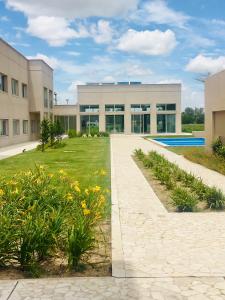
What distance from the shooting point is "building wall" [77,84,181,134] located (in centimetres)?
5328

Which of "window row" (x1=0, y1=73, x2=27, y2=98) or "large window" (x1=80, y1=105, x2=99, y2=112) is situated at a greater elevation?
"window row" (x1=0, y1=73, x2=27, y2=98)

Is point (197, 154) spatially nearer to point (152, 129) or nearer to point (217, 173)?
point (217, 173)

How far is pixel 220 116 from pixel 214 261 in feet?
49.3

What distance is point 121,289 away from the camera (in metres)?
4.72

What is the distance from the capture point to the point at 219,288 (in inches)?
186

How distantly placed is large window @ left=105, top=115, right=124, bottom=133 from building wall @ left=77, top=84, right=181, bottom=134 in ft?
2.22

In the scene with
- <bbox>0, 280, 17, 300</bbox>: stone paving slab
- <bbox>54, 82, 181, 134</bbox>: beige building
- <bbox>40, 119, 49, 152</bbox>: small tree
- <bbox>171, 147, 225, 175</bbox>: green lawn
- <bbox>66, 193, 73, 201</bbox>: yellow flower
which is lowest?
<bbox>0, 280, 17, 300</bbox>: stone paving slab

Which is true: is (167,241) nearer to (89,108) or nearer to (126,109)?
(126,109)

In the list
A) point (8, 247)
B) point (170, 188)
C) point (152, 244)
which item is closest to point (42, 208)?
point (8, 247)

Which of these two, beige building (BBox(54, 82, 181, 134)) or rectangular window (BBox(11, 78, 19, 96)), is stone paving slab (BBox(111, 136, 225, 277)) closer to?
rectangular window (BBox(11, 78, 19, 96))

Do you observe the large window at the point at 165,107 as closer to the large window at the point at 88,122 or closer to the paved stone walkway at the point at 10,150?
the large window at the point at 88,122

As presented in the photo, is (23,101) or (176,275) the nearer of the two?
(176,275)

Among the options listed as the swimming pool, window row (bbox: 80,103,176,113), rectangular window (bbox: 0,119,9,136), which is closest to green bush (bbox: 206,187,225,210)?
the swimming pool

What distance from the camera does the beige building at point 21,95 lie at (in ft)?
104
